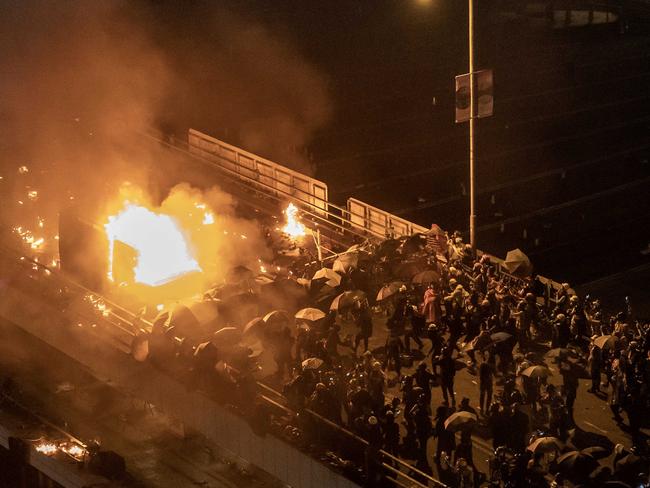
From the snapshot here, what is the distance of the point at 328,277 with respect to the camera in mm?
17000

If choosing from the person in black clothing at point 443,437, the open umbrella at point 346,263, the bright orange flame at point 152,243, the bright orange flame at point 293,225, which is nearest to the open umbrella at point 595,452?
the person in black clothing at point 443,437

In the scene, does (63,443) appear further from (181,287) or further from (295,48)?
(295,48)

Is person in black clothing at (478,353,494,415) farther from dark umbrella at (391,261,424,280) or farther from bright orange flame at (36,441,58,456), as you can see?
bright orange flame at (36,441,58,456)

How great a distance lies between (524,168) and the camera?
2988 centimetres

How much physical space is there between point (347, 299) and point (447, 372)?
84.6 inches

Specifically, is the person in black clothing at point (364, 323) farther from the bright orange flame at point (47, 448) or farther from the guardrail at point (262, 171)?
the guardrail at point (262, 171)

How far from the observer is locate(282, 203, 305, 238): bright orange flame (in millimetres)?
21984

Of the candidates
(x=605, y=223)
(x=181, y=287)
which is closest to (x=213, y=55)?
(x=605, y=223)

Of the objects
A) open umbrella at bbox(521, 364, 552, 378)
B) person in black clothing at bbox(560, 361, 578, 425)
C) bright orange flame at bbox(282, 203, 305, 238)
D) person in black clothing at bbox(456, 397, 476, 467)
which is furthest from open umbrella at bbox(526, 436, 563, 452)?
bright orange flame at bbox(282, 203, 305, 238)

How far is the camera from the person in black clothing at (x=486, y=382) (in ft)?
48.0

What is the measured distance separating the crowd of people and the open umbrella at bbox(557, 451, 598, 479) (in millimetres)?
12

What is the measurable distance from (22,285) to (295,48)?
1785 cm

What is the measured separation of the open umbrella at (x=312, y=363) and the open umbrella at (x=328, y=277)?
2567 mm

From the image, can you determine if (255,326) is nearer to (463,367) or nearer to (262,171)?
(463,367)
